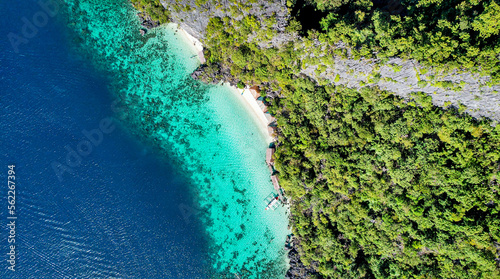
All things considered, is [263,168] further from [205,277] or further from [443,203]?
[443,203]

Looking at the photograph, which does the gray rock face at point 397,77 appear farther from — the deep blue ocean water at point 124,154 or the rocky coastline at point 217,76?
the deep blue ocean water at point 124,154

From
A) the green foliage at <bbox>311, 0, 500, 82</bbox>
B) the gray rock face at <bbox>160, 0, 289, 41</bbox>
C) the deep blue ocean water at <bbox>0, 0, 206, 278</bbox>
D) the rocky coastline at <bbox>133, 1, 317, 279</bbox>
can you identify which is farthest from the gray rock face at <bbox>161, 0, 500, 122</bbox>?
the deep blue ocean water at <bbox>0, 0, 206, 278</bbox>

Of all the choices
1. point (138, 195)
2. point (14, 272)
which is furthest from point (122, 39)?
point (14, 272)

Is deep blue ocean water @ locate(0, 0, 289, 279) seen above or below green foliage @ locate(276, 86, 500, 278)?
above

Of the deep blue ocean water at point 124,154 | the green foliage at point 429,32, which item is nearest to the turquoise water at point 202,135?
the deep blue ocean water at point 124,154

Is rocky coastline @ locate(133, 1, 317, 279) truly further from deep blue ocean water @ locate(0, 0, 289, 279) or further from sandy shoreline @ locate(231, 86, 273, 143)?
sandy shoreline @ locate(231, 86, 273, 143)

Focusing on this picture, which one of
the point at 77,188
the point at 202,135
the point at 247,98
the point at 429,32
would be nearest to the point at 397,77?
the point at 429,32

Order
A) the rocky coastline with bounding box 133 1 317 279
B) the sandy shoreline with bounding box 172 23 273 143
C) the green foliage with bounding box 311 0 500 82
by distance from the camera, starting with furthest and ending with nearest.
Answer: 1. the sandy shoreline with bounding box 172 23 273 143
2. the rocky coastline with bounding box 133 1 317 279
3. the green foliage with bounding box 311 0 500 82

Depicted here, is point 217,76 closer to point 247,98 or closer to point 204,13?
point 247,98
